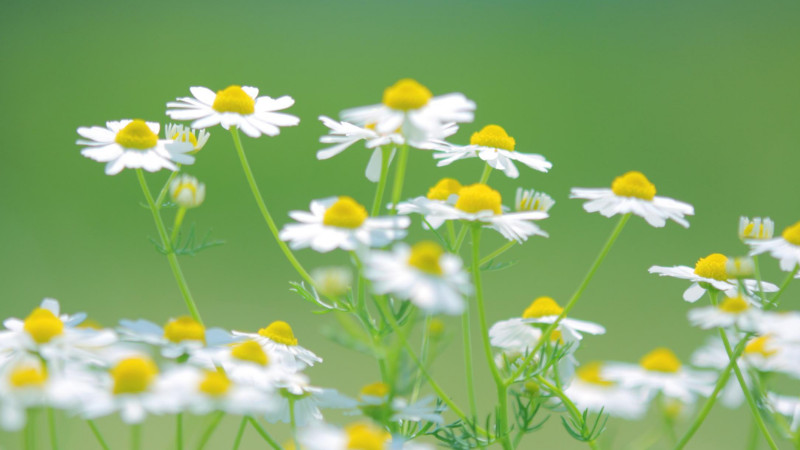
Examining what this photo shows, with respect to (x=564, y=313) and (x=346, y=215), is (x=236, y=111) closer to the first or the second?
(x=346, y=215)

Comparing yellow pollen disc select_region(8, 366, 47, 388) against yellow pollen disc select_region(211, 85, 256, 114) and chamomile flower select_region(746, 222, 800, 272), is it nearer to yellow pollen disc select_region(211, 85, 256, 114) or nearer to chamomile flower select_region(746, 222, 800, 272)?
yellow pollen disc select_region(211, 85, 256, 114)

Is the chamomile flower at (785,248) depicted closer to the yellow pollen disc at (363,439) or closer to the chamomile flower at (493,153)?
the chamomile flower at (493,153)

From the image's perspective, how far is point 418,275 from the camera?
0.49 metres

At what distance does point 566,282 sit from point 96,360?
2.47 metres

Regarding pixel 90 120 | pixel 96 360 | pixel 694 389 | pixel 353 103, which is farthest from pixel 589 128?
pixel 96 360

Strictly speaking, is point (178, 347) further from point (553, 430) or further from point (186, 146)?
point (553, 430)

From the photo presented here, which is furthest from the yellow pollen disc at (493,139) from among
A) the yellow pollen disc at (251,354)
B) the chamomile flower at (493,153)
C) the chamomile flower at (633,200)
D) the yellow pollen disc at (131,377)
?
the yellow pollen disc at (131,377)

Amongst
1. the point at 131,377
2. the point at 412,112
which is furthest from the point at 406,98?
the point at 131,377

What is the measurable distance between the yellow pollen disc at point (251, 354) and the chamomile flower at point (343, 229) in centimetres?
8

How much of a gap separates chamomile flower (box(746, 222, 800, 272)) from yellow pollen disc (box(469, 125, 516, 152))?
25 centimetres

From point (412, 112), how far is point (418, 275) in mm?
157

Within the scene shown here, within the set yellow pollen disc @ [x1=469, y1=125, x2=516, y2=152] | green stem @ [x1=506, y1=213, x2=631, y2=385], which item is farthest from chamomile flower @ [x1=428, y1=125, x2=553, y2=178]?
green stem @ [x1=506, y1=213, x2=631, y2=385]

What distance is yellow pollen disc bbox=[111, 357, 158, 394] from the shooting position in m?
0.48

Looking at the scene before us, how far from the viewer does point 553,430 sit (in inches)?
90.9
